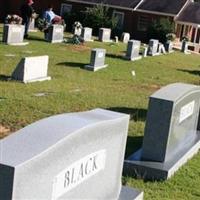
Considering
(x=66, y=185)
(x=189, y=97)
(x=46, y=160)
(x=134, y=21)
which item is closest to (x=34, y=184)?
(x=46, y=160)

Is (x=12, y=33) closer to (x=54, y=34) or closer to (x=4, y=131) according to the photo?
(x=54, y=34)

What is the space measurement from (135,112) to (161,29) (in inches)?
1176

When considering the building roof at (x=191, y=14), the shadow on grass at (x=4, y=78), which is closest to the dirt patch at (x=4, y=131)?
the shadow on grass at (x=4, y=78)

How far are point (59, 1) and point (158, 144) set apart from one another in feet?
136

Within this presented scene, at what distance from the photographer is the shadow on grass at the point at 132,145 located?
873cm

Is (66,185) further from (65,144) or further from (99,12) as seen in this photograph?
(99,12)

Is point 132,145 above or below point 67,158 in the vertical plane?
below

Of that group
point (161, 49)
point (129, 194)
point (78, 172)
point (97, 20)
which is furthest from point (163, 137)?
point (97, 20)

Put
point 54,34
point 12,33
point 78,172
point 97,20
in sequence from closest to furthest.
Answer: point 78,172
point 12,33
point 54,34
point 97,20

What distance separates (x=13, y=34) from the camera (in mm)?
22312

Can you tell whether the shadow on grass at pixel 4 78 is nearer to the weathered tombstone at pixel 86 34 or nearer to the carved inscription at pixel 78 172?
the carved inscription at pixel 78 172

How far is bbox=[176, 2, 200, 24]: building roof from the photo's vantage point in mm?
45750

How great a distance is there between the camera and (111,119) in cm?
485

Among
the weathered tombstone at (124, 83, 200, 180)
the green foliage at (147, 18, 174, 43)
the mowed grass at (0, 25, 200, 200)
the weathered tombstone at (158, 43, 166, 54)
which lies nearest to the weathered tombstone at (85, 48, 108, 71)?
the mowed grass at (0, 25, 200, 200)
